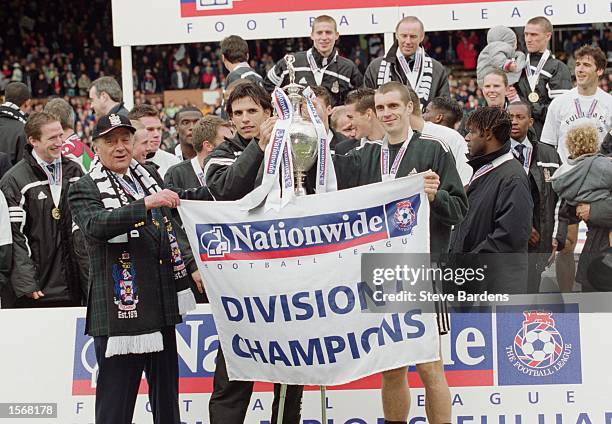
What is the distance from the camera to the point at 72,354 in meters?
7.58

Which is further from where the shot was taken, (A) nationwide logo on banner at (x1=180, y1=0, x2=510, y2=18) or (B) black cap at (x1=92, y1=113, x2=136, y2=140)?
(A) nationwide logo on banner at (x1=180, y1=0, x2=510, y2=18)

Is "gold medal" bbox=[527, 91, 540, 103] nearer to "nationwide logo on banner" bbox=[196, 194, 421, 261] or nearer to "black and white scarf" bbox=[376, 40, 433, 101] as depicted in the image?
"black and white scarf" bbox=[376, 40, 433, 101]

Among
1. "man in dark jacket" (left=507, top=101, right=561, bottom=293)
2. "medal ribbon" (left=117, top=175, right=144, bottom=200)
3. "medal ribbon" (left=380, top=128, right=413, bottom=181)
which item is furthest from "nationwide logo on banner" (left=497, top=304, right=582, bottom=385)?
"medal ribbon" (left=117, top=175, right=144, bottom=200)

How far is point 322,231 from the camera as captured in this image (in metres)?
6.55

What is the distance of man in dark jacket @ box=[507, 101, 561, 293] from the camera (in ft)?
31.2

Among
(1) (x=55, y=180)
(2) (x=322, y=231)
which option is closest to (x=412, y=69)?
(1) (x=55, y=180)

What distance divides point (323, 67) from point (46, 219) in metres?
3.77

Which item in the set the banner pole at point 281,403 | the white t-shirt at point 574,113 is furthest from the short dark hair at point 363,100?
the white t-shirt at point 574,113

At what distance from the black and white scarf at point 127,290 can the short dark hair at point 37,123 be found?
242cm

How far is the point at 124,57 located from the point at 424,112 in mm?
4673

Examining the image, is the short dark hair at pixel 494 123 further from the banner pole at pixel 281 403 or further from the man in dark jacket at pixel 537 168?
the banner pole at pixel 281 403

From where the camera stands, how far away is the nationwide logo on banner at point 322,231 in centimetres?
Result: 655

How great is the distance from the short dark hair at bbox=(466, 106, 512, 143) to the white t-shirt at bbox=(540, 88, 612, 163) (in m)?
2.69

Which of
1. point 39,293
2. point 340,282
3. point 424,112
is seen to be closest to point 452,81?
point 424,112
